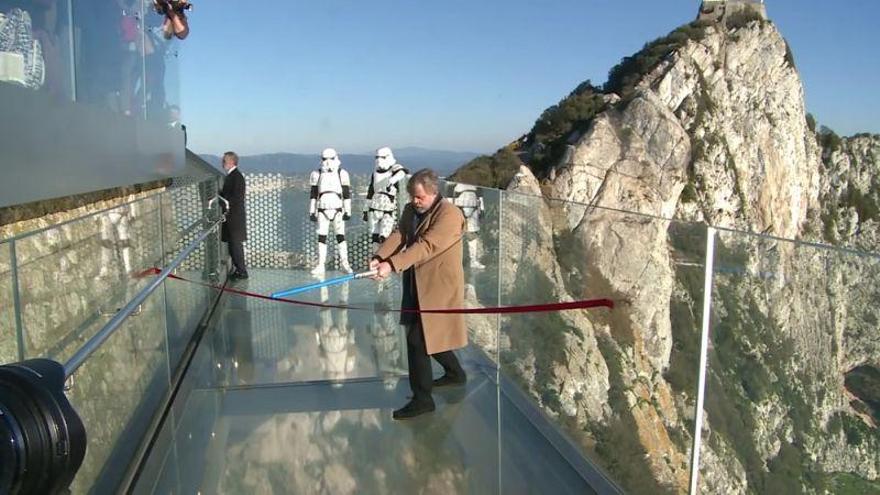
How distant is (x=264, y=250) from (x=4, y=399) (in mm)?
→ 11324

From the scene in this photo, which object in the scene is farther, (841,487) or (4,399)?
(841,487)

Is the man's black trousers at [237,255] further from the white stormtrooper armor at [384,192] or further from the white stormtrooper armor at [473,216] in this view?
the white stormtrooper armor at [473,216]

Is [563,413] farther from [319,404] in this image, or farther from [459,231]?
[319,404]

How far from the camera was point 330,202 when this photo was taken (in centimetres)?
1121

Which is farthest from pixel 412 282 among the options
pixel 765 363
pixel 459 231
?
pixel 765 363

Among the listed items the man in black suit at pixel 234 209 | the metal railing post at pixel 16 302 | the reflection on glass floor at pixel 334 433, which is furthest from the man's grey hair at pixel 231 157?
the metal railing post at pixel 16 302

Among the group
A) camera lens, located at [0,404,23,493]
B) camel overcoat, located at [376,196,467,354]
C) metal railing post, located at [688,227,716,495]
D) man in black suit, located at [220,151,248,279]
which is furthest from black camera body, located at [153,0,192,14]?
camera lens, located at [0,404,23,493]

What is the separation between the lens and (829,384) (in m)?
2.23

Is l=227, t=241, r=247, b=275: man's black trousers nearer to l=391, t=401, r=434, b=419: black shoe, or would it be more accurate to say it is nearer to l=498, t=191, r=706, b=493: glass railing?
l=498, t=191, r=706, b=493: glass railing

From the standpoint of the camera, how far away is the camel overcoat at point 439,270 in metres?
4.46

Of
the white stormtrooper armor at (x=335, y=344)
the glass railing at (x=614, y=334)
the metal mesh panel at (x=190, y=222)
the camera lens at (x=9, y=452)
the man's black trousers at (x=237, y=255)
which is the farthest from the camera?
the man's black trousers at (x=237, y=255)

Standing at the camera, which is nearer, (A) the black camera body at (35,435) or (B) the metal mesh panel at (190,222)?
(A) the black camera body at (35,435)

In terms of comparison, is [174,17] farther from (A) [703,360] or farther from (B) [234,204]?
(A) [703,360]

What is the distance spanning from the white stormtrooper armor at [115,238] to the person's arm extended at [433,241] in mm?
1461
